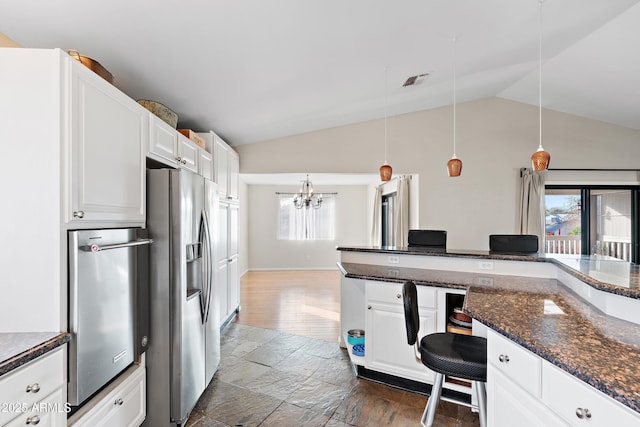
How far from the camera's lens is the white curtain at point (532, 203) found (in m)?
4.65

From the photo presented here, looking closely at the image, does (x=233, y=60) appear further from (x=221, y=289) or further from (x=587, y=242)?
(x=587, y=242)

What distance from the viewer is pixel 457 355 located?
5.75ft

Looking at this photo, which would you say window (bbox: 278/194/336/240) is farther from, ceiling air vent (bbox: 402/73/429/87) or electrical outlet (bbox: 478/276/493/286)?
electrical outlet (bbox: 478/276/493/286)

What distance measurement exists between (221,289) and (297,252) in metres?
4.74

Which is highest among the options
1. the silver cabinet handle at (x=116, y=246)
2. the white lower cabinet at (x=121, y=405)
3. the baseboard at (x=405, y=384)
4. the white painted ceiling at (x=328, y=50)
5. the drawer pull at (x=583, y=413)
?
the white painted ceiling at (x=328, y=50)

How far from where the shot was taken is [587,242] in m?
4.95

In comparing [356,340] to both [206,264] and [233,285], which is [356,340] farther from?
[233,285]

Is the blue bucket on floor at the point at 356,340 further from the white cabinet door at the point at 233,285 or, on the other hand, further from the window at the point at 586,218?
the window at the point at 586,218

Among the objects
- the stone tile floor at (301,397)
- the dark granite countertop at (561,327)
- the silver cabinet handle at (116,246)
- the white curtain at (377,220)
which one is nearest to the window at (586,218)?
the white curtain at (377,220)

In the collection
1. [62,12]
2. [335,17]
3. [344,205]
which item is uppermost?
[335,17]

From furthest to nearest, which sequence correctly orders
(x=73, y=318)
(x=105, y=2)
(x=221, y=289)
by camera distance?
(x=221, y=289), (x=105, y=2), (x=73, y=318)

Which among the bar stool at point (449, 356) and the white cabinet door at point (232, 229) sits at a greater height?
the white cabinet door at point (232, 229)

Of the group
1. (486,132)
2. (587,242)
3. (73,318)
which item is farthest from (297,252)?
(73,318)

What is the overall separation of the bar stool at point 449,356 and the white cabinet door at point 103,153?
5.39ft
